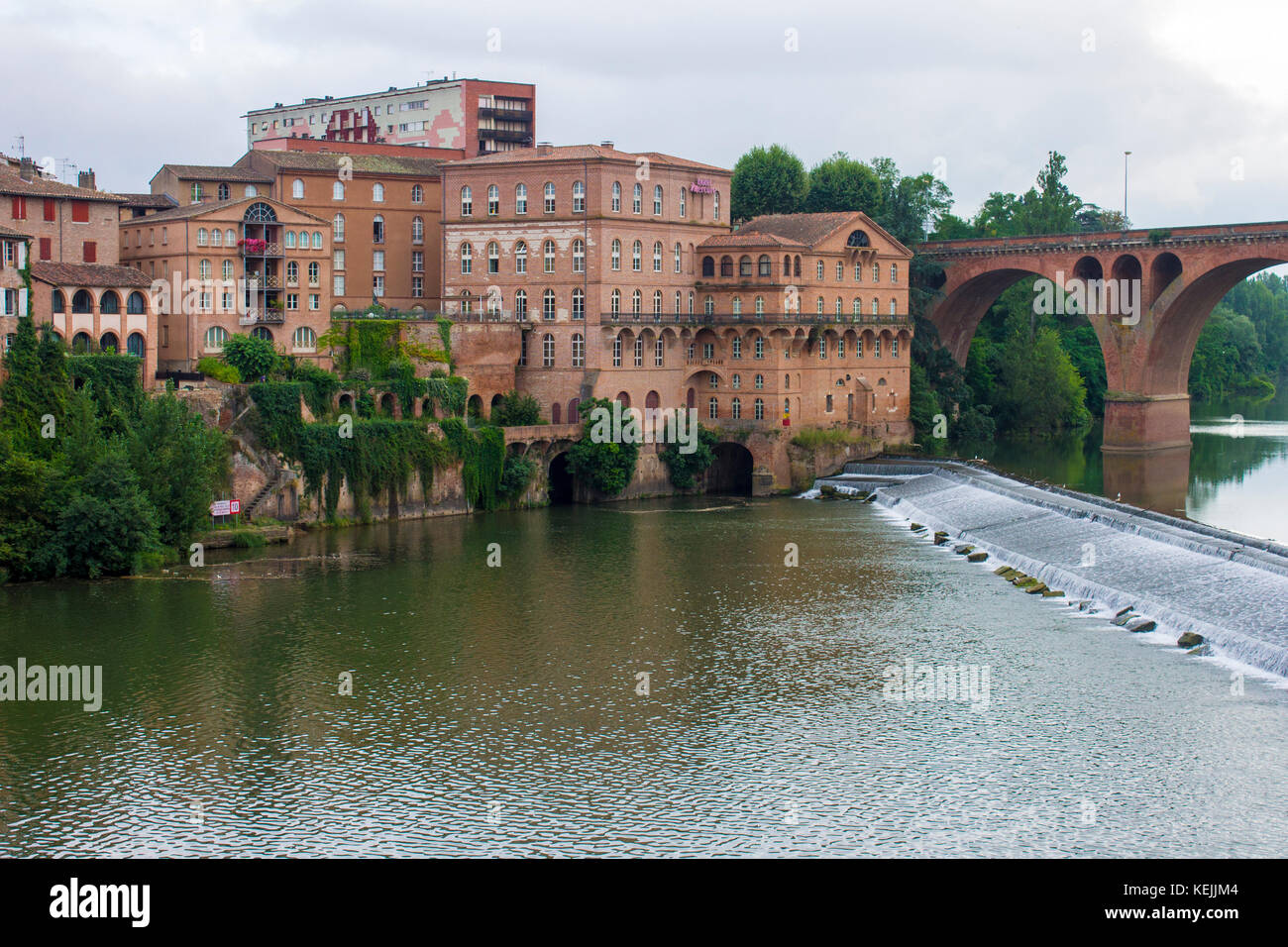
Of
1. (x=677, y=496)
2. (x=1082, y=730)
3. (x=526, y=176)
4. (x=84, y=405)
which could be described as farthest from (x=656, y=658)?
(x=526, y=176)

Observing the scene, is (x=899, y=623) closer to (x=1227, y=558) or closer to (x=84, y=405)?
(x=1227, y=558)

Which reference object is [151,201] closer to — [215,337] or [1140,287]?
[215,337]

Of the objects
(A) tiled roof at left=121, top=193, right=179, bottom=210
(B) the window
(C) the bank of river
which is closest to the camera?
(C) the bank of river

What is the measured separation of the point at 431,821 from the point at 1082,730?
1685 cm

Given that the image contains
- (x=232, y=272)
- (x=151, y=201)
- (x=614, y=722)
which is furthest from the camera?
(x=151, y=201)

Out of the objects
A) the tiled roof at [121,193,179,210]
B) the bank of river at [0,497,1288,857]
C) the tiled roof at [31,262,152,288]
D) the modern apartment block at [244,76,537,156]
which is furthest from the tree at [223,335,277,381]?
the modern apartment block at [244,76,537,156]

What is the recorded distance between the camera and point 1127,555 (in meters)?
57.7

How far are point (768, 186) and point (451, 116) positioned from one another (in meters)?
34.2

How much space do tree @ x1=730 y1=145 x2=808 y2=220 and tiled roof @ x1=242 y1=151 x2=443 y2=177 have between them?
24707mm

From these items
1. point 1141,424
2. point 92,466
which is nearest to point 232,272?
point 92,466

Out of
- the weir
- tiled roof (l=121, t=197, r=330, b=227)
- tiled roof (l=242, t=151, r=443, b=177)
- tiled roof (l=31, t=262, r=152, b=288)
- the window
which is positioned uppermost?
tiled roof (l=242, t=151, r=443, b=177)

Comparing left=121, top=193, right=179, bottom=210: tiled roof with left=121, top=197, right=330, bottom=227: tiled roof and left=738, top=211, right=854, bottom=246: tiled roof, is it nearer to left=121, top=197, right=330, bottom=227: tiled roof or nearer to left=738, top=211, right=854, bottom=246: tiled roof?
left=121, top=197, right=330, bottom=227: tiled roof

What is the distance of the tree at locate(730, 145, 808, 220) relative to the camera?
111 m

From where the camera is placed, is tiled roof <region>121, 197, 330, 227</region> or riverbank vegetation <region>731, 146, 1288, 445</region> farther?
riverbank vegetation <region>731, 146, 1288, 445</region>
